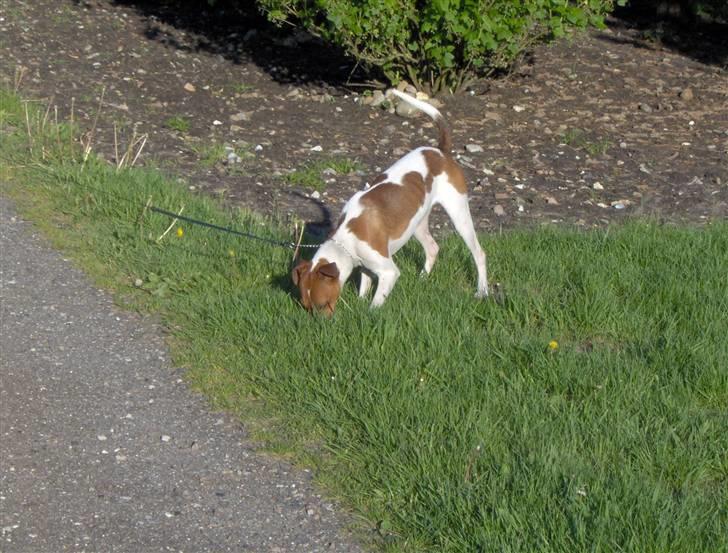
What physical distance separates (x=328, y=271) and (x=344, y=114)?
5223 millimetres

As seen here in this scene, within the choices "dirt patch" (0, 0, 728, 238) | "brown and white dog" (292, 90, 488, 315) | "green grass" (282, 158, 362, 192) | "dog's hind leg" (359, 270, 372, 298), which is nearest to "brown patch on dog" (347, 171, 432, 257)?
"brown and white dog" (292, 90, 488, 315)

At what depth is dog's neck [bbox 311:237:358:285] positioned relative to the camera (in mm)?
6156

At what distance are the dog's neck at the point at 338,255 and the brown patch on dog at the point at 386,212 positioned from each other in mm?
126

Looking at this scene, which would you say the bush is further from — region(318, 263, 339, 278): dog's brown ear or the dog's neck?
region(318, 263, 339, 278): dog's brown ear

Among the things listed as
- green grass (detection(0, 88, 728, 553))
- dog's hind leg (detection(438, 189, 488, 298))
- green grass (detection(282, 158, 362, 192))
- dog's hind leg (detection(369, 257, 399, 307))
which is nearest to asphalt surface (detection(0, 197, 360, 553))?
green grass (detection(0, 88, 728, 553))

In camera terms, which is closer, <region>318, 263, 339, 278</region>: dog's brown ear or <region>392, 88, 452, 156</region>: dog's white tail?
<region>318, 263, 339, 278</region>: dog's brown ear

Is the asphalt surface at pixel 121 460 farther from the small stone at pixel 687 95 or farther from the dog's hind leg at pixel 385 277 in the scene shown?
the small stone at pixel 687 95

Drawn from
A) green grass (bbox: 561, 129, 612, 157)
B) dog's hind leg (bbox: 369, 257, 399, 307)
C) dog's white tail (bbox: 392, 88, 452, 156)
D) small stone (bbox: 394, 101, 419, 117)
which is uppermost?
dog's white tail (bbox: 392, 88, 452, 156)

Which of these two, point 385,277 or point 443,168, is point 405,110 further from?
point 385,277

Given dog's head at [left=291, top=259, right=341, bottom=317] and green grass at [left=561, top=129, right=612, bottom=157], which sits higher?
dog's head at [left=291, top=259, right=341, bottom=317]

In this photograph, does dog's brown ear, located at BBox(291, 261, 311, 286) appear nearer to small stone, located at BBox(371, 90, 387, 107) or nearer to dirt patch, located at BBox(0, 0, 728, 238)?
dirt patch, located at BBox(0, 0, 728, 238)

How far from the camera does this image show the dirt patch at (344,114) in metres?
8.91

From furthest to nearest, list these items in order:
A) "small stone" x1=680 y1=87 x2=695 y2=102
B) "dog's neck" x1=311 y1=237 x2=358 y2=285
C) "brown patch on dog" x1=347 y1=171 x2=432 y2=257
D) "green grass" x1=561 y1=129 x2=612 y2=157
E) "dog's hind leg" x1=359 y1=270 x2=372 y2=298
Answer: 1. "small stone" x1=680 y1=87 x2=695 y2=102
2. "green grass" x1=561 y1=129 x2=612 y2=157
3. "dog's hind leg" x1=359 y1=270 x2=372 y2=298
4. "brown patch on dog" x1=347 y1=171 x2=432 y2=257
5. "dog's neck" x1=311 y1=237 x2=358 y2=285

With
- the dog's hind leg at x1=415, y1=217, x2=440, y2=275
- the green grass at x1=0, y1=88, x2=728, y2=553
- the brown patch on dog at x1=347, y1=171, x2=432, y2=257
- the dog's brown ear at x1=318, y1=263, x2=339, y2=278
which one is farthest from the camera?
the dog's hind leg at x1=415, y1=217, x2=440, y2=275
